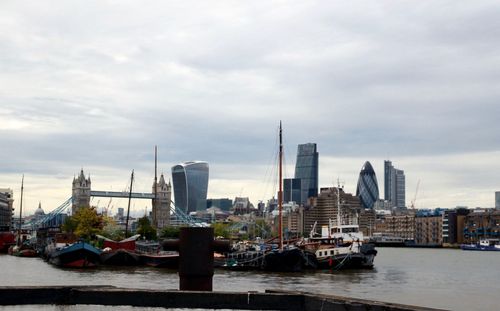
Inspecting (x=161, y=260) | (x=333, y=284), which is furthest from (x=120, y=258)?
(x=333, y=284)

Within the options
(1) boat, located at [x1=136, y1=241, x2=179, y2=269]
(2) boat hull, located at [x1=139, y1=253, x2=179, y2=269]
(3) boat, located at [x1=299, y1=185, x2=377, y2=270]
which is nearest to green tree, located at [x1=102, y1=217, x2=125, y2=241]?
(1) boat, located at [x1=136, y1=241, x2=179, y2=269]

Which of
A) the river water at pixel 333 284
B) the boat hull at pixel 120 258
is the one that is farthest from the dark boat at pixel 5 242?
the river water at pixel 333 284

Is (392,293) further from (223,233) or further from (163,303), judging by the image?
(223,233)

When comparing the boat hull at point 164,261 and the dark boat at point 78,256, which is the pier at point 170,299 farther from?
the dark boat at point 78,256

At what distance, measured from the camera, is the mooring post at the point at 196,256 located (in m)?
11.1

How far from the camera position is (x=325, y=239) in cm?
8262

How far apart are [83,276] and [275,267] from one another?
21302 mm

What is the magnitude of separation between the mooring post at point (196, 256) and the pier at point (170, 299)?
52cm

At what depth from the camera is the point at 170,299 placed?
424 inches

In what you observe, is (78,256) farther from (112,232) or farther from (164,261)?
(112,232)

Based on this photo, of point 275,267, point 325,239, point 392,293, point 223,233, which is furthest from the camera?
point 223,233

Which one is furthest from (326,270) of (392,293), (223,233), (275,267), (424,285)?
(223,233)

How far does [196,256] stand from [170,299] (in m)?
0.82

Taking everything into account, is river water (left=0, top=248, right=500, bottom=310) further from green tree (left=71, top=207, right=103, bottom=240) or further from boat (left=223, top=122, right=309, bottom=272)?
green tree (left=71, top=207, right=103, bottom=240)
